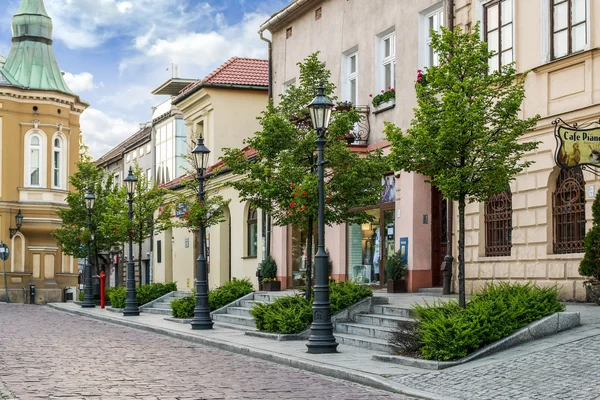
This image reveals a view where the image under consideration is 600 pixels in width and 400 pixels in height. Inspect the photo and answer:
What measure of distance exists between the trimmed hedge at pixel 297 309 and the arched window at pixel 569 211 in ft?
12.3

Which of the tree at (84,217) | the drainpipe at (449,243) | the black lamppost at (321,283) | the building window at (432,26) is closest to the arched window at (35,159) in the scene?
the tree at (84,217)

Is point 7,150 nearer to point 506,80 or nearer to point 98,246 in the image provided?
point 98,246

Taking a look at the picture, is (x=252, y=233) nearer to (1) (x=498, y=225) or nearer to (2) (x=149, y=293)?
(2) (x=149, y=293)

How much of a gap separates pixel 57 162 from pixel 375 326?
34.4m

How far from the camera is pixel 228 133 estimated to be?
36.9 metres

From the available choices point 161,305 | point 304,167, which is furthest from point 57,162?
point 304,167

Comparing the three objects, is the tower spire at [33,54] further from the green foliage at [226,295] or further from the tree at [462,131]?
the tree at [462,131]

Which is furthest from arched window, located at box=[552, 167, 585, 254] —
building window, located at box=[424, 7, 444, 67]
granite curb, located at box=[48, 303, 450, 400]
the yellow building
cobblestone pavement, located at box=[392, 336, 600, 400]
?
the yellow building

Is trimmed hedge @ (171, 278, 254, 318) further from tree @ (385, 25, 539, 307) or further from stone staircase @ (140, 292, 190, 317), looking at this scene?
tree @ (385, 25, 539, 307)

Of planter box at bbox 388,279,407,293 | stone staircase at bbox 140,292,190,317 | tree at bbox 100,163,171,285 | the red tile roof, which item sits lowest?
stone staircase at bbox 140,292,190,317

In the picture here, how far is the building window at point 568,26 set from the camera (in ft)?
58.8

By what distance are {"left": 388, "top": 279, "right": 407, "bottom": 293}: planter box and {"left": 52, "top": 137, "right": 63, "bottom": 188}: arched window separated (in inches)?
1151

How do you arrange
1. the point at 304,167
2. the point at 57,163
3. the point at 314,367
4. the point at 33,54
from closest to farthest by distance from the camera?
the point at 314,367 → the point at 304,167 → the point at 57,163 → the point at 33,54

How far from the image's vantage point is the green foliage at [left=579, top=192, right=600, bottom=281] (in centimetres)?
1645
